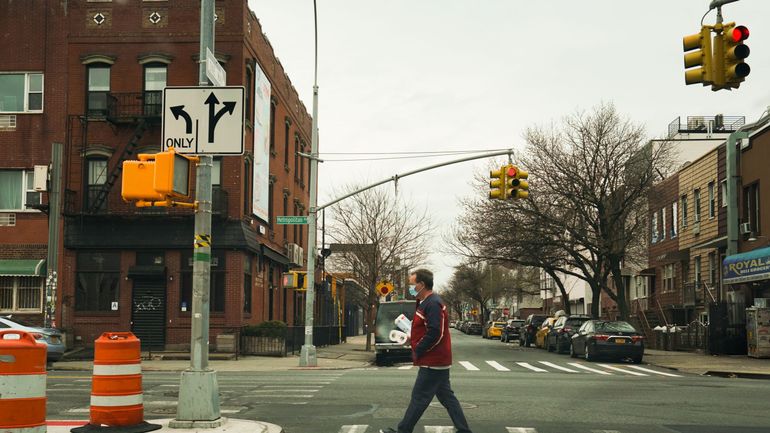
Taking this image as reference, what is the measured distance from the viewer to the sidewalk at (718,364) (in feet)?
72.9

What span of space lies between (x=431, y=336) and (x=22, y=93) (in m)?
26.5

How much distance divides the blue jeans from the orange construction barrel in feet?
12.4

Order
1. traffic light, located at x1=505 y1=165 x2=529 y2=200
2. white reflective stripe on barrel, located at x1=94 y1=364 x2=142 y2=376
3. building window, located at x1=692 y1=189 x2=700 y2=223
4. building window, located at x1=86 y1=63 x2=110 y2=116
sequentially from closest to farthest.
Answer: white reflective stripe on barrel, located at x1=94 y1=364 x2=142 y2=376
traffic light, located at x1=505 y1=165 x2=529 y2=200
building window, located at x1=86 y1=63 x2=110 y2=116
building window, located at x1=692 y1=189 x2=700 y2=223

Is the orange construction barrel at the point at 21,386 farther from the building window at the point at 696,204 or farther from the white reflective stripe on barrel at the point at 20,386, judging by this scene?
the building window at the point at 696,204

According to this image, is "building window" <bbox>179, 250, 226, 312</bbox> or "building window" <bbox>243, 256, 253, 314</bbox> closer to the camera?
"building window" <bbox>179, 250, 226, 312</bbox>

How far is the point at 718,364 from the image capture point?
85.1ft

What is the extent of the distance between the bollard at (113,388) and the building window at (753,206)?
90.5 ft

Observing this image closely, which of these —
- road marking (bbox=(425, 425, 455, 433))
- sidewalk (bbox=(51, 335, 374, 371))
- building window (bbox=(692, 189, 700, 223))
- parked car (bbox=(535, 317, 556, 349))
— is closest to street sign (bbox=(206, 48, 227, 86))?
road marking (bbox=(425, 425, 455, 433))

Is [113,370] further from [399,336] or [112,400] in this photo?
[399,336]

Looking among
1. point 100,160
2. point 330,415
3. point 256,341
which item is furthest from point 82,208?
point 330,415

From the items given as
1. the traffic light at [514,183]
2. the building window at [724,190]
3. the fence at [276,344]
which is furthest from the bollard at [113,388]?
the building window at [724,190]

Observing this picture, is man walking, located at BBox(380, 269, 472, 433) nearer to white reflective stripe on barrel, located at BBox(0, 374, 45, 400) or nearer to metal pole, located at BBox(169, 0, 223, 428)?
metal pole, located at BBox(169, 0, 223, 428)

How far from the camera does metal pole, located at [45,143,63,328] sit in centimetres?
2633

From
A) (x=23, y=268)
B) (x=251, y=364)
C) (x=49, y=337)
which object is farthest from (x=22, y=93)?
(x=251, y=364)
